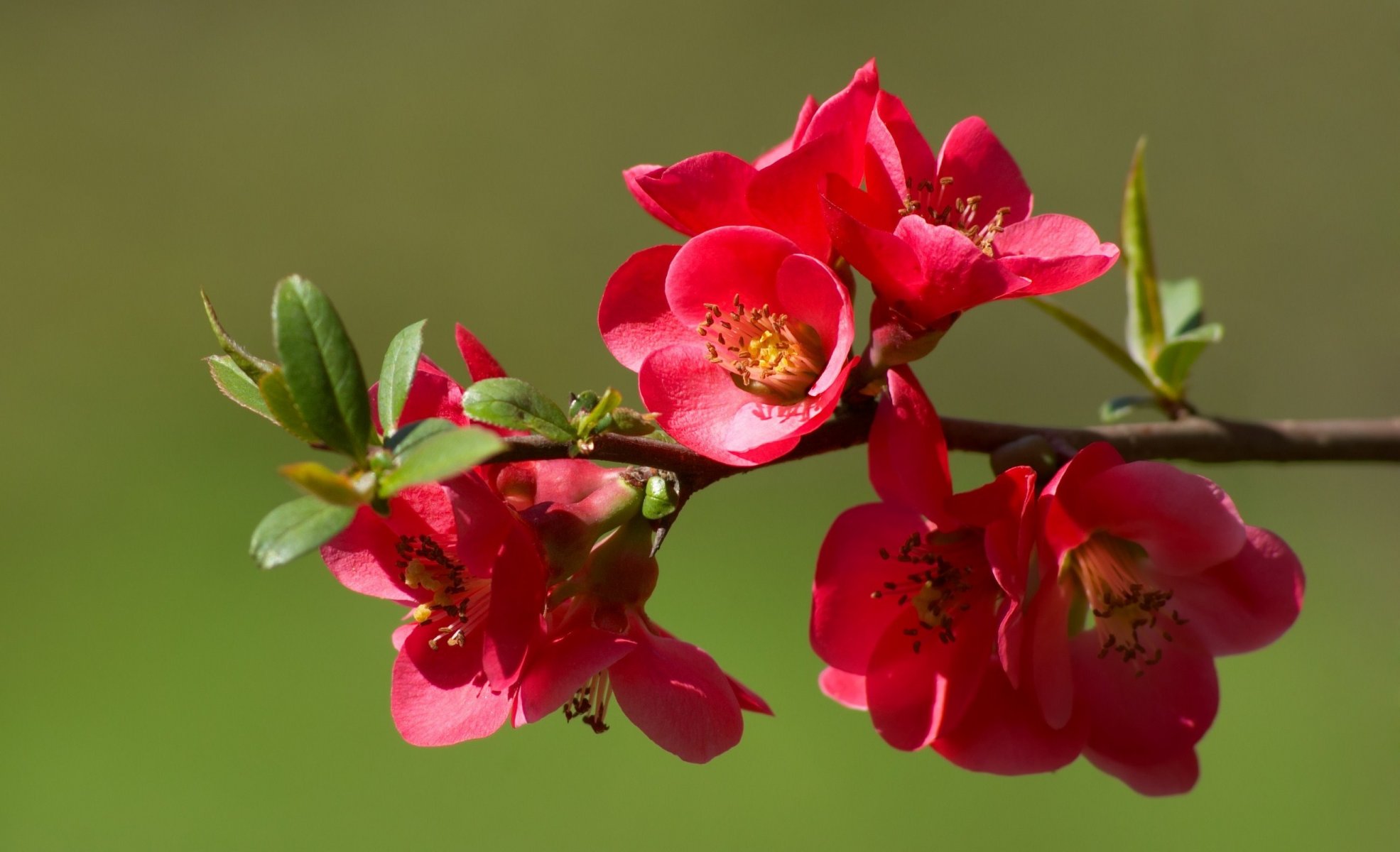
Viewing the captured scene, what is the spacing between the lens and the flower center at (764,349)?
591 millimetres

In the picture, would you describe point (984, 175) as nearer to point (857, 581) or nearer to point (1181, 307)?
point (857, 581)

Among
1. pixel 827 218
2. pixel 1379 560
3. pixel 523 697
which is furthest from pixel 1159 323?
pixel 1379 560

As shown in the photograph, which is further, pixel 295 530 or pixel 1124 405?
pixel 1124 405

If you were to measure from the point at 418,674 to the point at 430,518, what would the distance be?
9 centimetres

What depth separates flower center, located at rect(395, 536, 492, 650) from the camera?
0.58m

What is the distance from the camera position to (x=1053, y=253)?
59 centimetres

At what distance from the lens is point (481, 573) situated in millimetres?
514

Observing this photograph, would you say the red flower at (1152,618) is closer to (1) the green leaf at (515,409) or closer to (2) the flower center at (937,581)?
(2) the flower center at (937,581)

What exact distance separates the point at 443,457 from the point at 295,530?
7 cm

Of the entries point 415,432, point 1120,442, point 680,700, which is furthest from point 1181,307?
point 415,432

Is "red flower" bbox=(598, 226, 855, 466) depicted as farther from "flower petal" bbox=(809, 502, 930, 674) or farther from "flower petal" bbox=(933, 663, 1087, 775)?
"flower petal" bbox=(933, 663, 1087, 775)

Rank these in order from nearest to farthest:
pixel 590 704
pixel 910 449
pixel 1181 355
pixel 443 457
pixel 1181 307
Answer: pixel 443 457 < pixel 910 449 < pixel 590 704 < pixel 1181 355 < pixel 1181 307

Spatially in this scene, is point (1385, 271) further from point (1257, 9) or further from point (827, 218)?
point (827, 218)

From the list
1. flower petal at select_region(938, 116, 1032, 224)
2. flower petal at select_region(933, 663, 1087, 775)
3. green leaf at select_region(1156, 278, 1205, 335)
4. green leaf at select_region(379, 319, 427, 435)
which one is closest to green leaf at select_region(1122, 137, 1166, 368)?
green leaf at select_region(1156, 278, 1205, 335)
